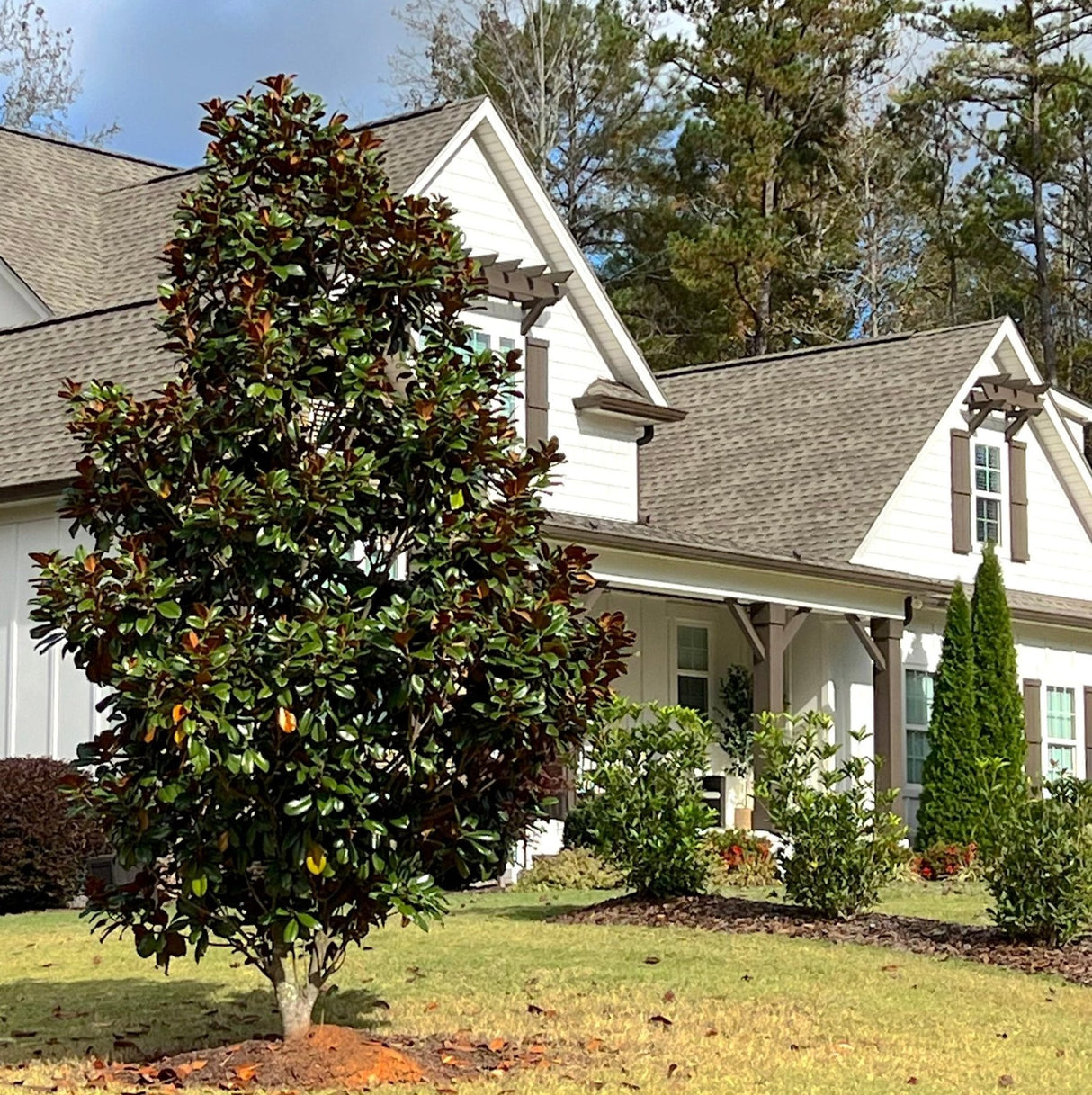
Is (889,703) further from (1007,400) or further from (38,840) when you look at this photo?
(38,840)

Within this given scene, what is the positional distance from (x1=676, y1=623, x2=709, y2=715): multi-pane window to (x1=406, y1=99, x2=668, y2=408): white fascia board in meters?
3.00

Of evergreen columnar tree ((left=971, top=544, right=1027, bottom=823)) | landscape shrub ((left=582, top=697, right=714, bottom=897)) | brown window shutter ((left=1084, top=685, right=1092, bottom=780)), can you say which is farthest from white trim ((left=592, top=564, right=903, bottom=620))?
brown window shutter ((left=1084, top=685, right=1092, bottom=780))

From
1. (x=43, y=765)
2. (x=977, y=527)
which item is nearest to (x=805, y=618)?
(x=977, y=527)

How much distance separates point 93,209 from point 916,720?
42.0 feet

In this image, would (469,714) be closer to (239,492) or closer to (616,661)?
(616,661)

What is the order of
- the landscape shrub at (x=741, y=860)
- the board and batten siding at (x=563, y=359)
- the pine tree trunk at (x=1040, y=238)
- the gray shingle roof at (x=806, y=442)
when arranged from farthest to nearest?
the pine tree trunk at (x=1040, y=238), the gray shingle roof at (x=806, y=442), the board and batten siding at (x=563, y=359), the landscape shrub at (x=741, y=860)

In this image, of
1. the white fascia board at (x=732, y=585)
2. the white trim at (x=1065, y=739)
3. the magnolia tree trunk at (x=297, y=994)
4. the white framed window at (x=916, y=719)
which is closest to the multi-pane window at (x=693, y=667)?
the white fascia board at (x=732, y=585)

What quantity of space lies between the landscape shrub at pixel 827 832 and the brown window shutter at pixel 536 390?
802 centimetres

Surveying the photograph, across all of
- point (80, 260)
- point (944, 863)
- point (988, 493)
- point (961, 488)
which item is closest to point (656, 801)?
point (944, 863)

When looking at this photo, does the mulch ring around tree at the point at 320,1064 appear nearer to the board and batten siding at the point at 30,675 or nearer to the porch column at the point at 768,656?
the board and batten siding at the point at 30,675

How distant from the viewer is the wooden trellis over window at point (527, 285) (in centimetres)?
2125

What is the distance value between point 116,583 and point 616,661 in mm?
2331

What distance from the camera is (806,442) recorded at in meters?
27.4

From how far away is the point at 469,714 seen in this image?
346 inches
